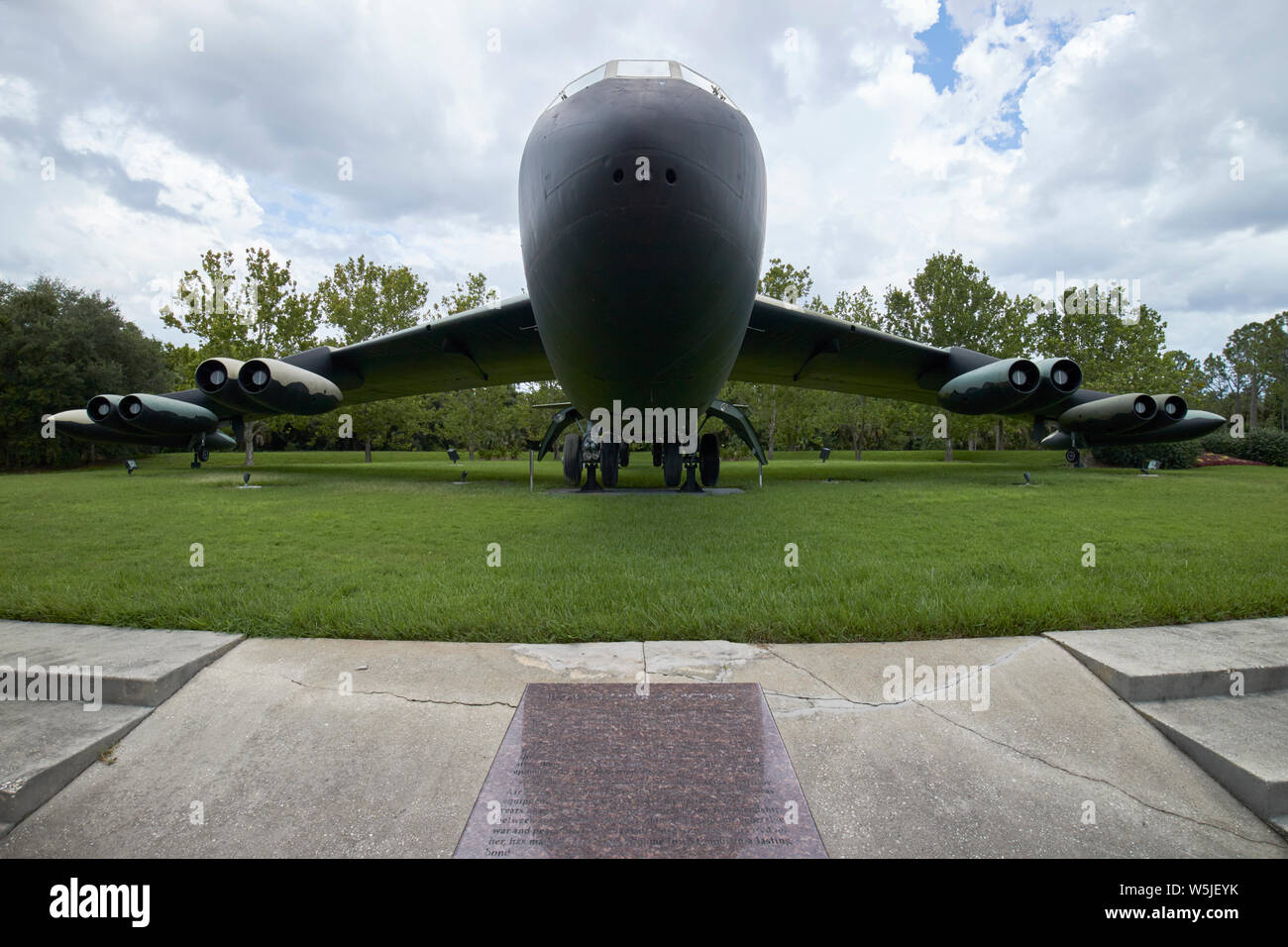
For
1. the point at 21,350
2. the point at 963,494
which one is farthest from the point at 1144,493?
the point at 21,350

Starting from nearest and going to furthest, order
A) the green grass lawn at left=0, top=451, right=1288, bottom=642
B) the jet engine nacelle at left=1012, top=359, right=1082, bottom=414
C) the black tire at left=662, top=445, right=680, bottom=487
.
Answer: the green grass lawn at left=0, top=451, right=1288, bottom=642, the jet engine nacelle at left=1012, top=359, right=1082, bottom=414, the black tire at left=662, top=445, right=680, bottom=487

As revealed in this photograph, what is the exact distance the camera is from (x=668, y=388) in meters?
6.89

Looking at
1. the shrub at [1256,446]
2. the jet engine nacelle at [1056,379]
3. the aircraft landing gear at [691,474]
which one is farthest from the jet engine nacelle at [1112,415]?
the shrub at [1256,446]

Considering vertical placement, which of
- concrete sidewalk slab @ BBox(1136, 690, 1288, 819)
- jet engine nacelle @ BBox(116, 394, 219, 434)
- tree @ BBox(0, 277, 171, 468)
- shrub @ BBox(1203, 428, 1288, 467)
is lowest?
concrete sidewalk slab @ BBox(1136, 690, 1288, 819)

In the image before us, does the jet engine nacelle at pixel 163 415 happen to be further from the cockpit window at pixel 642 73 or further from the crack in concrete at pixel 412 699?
the crack in concrete at pixel 412 699

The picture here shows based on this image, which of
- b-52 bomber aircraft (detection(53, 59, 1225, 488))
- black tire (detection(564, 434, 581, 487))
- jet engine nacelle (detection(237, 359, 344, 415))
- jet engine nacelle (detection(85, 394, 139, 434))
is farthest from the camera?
black tire (detection(564, 434, 581, 487))

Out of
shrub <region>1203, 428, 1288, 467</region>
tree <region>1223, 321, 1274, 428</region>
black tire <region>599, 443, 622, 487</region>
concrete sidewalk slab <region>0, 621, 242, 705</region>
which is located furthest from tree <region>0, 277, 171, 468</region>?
tree <region>1223, 321, 1274, 428</region>

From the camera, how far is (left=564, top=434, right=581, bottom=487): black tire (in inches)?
→ 503

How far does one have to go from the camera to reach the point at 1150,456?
73.4 ft

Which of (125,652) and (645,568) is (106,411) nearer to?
(125,652)

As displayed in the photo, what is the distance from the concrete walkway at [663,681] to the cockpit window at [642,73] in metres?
3.96

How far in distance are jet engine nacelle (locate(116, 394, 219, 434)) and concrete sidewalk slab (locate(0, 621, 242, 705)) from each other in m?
9.85

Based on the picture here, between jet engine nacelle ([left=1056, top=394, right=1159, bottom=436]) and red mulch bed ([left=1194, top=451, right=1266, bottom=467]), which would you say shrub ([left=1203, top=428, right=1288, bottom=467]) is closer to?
red mulch bed ([left=1194, top=451, right=1266, bottom=467])

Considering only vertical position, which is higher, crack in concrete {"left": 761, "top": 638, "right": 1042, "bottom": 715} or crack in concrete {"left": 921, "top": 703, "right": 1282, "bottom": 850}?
crack in concrete {"left": 761, "top": 638, "right": 1042, "bottom": 715}
